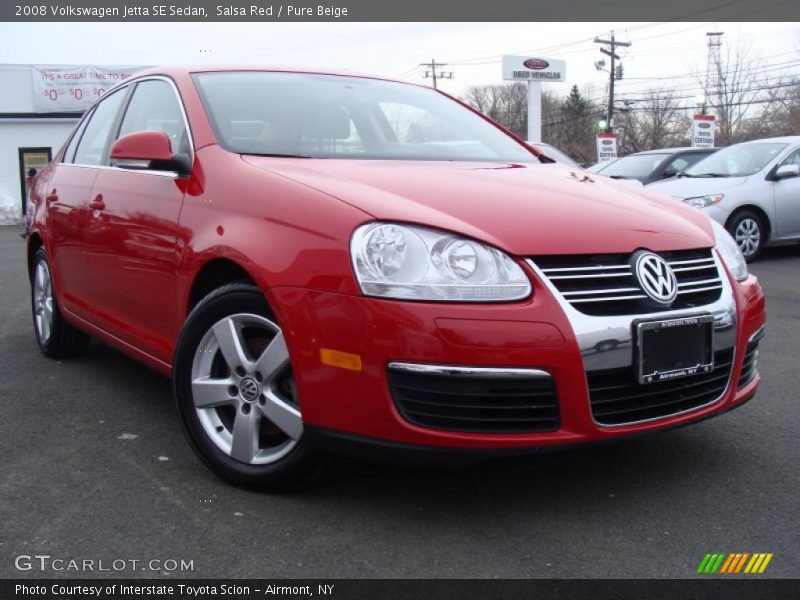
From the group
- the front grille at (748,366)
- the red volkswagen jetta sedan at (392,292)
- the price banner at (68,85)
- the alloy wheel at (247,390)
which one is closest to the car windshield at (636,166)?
the red volkswagen jetta sedan at (392,292)

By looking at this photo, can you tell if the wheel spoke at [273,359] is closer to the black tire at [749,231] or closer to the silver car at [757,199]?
the silver car at [757,199]

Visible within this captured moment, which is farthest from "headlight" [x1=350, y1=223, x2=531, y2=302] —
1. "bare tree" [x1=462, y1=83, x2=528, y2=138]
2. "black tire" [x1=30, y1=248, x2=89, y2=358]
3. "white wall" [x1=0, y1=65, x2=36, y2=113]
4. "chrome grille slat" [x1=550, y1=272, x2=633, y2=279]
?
"bare tree" [x1=462, y1=83, x2=528, y2=138]

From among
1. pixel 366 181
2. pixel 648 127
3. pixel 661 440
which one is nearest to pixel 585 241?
pixel 366 181

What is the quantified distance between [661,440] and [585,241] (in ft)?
3.98

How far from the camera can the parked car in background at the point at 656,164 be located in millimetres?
12633

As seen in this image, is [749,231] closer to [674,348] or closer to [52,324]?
[52,324]

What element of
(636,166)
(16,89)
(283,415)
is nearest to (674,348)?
(283,415)

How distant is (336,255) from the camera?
2.66 m

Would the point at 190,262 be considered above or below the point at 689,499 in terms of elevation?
above

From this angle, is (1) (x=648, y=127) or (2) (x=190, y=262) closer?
(2) (x=190, y=262)

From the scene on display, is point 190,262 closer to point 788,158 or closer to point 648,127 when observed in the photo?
point 788,158

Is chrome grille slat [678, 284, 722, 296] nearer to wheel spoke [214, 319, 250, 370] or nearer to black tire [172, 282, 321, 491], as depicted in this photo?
black tire [172, 282, 321, 491]

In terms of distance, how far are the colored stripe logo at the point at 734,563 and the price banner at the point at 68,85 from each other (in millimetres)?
25187

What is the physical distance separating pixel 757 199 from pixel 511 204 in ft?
25.6
